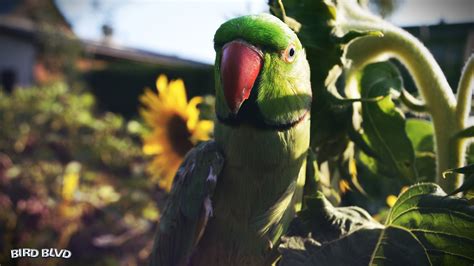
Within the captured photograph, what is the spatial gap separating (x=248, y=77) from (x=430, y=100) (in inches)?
8.9

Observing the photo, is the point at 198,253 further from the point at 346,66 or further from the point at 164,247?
the point at 346,66

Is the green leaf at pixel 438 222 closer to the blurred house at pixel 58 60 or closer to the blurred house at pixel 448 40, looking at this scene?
the blurred house at pixel 448 40

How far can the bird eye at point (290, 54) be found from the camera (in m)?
0.62

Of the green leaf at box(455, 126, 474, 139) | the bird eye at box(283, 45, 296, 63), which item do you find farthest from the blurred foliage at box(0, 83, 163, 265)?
the green leaf at box(455, 126, 474, 139)

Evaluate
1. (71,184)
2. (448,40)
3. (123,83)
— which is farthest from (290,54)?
(123,83)

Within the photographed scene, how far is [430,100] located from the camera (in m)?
0.62

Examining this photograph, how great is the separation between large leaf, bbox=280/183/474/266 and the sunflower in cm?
72

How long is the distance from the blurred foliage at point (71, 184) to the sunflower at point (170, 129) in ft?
3.05

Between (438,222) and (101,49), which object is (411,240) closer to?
(438,222)

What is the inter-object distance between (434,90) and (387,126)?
0.07 m

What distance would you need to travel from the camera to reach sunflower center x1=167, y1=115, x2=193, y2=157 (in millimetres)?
1296

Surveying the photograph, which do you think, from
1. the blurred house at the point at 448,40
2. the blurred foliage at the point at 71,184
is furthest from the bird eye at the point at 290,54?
the blurred foliage at the point at 71,184

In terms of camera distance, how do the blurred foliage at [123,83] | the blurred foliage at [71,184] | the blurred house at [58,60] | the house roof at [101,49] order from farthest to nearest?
1. the house roof at [101,49]
2. the blurred house at [58,60]
3. the blurred foliage at [123,83]
4. the blurred foliage at [71,184]

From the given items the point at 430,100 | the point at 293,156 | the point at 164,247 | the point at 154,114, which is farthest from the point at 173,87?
the point at 430,100
